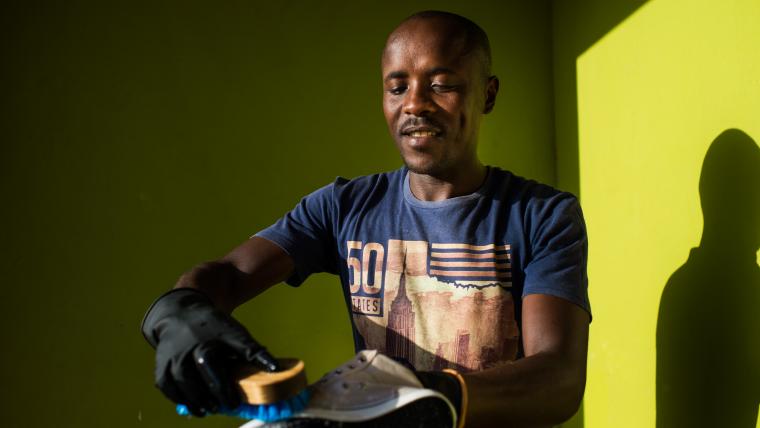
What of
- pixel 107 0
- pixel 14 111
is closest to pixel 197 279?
pixel 14 111

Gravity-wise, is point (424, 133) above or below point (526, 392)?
above

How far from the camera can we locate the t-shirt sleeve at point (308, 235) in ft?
4.74

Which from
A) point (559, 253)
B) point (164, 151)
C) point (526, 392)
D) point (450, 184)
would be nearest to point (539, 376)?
point (526, 392)

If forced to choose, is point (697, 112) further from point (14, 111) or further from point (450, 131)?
point (14, 111)

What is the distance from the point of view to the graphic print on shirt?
1.30 metres

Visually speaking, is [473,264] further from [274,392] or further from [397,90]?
[274,392]

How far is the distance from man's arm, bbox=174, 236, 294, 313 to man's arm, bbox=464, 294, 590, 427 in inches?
21.5

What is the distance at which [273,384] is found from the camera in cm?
78

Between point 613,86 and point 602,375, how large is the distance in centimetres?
77

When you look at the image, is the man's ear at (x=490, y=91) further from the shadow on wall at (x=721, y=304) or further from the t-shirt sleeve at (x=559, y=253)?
the shadow on wall at (x=721, y=304)

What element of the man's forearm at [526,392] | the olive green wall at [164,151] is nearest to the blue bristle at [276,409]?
the man's forearm at [526,392]

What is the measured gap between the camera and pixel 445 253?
4.44 feet

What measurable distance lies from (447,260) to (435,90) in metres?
0.36

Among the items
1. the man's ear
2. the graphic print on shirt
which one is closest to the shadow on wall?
the graphic print on shirt
